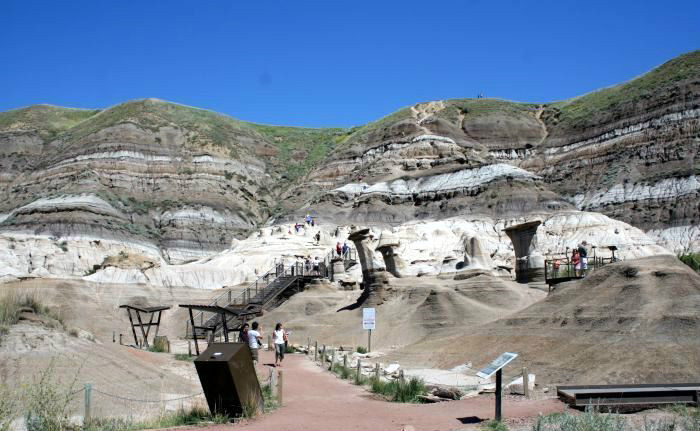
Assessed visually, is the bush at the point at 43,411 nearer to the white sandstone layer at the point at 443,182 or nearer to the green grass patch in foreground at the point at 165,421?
the green grass patch in foreground at the point at 165,421

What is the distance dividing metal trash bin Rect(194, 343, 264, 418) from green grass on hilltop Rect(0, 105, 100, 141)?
357ft

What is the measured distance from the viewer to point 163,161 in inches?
3755

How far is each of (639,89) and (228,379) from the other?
8215cm

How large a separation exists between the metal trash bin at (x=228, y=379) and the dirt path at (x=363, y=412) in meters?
0.45

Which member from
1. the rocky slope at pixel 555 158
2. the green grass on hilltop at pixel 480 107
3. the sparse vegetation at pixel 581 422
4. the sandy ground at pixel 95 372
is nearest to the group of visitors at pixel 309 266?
the rocky slope at pixel 555 158

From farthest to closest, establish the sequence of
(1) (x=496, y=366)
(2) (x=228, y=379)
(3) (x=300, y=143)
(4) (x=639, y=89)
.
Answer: (3) (x=300, y=143) → (4) (x=639, y=89) → (2) (x=228, y=379) → (1) (x=496, y=366)

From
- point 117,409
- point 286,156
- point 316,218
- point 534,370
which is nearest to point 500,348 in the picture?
point 534,370

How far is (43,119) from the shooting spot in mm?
124438

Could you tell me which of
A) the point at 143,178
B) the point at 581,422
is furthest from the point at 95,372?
the point at 143,178

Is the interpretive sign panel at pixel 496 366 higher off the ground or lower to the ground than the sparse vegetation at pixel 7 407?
higher

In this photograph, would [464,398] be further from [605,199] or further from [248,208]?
[248,208]

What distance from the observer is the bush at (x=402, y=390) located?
16516 millimetres

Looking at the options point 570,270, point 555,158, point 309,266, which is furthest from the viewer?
point 555,158

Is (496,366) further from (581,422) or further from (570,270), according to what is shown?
(570,270)
